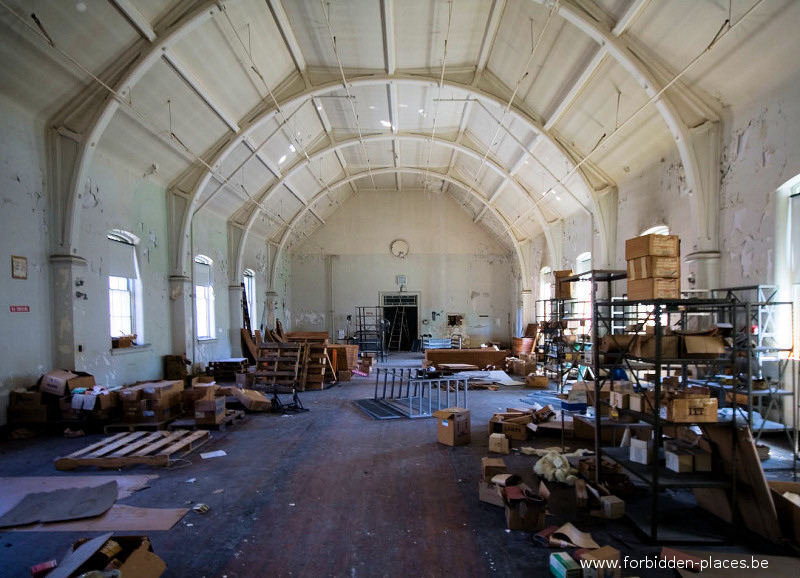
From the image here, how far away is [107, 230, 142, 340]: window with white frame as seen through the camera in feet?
29.2

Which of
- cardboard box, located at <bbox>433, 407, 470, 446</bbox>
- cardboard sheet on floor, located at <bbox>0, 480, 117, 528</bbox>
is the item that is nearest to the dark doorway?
cardboard box, located at <bbox>433, 407, 470, 446</bbox>

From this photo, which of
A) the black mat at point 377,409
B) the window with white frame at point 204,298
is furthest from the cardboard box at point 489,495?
the window with white frame at point 204,298

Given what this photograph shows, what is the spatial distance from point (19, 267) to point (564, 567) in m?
8.54

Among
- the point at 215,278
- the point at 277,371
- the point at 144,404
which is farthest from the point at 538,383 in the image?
the point at 215,278

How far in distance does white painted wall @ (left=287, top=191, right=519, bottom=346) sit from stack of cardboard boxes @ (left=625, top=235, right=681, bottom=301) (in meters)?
15.8

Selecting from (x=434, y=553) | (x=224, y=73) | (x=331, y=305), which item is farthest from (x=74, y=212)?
(x=331, y=305)

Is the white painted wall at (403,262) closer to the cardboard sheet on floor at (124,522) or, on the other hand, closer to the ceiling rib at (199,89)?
A: the ceiling rib at (199,89)

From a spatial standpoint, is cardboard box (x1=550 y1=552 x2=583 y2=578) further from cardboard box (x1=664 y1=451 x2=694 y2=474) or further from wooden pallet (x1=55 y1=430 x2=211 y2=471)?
wooden pallet (x1=55 y1=430 x2=211 y2=471)

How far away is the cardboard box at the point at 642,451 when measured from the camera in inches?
153

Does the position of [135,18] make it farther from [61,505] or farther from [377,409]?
[377,409]

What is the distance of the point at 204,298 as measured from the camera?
12766mm

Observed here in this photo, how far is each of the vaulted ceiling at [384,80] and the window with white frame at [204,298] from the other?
1844 millimetres

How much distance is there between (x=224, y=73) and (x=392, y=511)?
939 cm

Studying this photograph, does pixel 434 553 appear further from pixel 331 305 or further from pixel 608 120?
pixel 331 305
